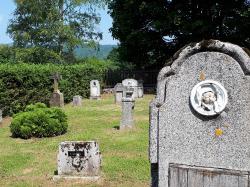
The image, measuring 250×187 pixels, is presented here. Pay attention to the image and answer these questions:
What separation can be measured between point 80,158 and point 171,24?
23104 millimetres

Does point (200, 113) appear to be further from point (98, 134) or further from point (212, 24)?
point (212, 24)

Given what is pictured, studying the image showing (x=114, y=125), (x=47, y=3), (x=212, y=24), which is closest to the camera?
(x=114, y=125)

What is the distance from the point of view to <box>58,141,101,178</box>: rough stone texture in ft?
29.9

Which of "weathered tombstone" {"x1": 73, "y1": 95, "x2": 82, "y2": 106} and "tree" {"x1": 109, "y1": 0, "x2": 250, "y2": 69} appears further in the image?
"tree" {"x1": 109, "y1": 0, "x2": 250, "y2": 69}

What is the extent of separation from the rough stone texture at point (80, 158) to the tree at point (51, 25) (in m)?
31.2

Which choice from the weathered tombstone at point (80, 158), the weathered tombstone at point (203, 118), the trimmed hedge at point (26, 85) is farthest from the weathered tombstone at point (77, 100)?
the weathered tombstone at point (203, 118)

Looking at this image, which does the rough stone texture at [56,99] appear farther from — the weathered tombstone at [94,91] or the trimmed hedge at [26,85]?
the weathered tombstone at [94,91]

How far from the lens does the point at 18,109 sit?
66.1 feet

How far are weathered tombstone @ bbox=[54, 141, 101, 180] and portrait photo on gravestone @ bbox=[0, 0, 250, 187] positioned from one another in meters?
0.02

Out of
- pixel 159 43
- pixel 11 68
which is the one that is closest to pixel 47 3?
pixel 159 43

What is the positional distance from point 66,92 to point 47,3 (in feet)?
53.7

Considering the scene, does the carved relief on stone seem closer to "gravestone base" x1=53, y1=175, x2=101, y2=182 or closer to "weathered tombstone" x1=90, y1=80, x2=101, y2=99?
"gravestone base" x1=53, y1=175, x2=101, y2=182

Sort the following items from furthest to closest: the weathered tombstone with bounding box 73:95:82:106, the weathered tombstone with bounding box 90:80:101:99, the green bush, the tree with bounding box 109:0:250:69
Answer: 1. the tree with bounding box 109:0:250:69
2. the weathered tombstone with bounding box 90:80:101:99
3. the weathered tombstone with bounding box 73:95:82:106
4. the green bush

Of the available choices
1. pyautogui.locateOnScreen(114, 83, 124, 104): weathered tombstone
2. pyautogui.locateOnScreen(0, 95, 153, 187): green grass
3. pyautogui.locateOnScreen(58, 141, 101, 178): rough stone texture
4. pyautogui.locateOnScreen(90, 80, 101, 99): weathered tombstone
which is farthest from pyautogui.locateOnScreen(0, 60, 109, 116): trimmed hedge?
pyautogui.locateOnScreen(58, 141, 101, 178): rough stone texture
